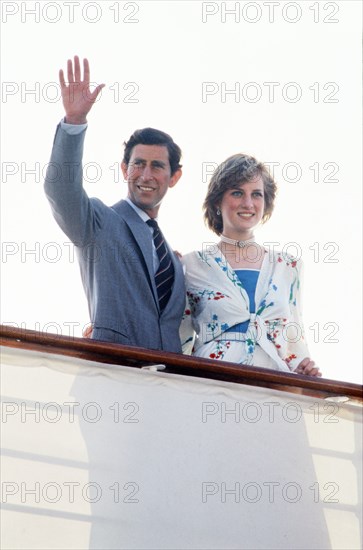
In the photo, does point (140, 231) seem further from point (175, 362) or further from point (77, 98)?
point (175, 362)

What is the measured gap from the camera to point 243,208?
13.0 feet

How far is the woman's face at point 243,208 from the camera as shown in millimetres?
3961

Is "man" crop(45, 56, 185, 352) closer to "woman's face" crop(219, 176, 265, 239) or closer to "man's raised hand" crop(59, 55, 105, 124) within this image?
"man's raised hand" crop(59, 55, 105, 124)

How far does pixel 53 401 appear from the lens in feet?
10.6

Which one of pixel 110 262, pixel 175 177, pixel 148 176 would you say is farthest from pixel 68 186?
pixel 175 177

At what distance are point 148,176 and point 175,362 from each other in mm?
871

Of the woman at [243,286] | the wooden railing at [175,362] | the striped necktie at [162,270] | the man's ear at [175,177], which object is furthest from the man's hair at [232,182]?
the wooden railing at [175,362]

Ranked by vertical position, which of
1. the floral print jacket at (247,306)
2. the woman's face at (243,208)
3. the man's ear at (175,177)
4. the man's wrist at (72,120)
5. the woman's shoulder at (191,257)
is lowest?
the floral print jacket at (247,306)

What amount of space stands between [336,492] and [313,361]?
528 millimetres

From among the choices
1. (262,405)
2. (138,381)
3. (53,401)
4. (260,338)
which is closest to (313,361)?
(260,338)

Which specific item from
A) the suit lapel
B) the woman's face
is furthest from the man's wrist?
the woman's face

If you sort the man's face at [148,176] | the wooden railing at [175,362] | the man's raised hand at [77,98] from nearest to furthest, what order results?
1. the wooden railing at [175,362]
2. the man's raised hand at [77,98]
3. the man's face at [148,176]

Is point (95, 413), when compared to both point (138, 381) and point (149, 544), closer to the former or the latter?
point (138, 381)

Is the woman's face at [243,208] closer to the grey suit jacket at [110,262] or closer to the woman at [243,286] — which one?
the woman at [243,286]
